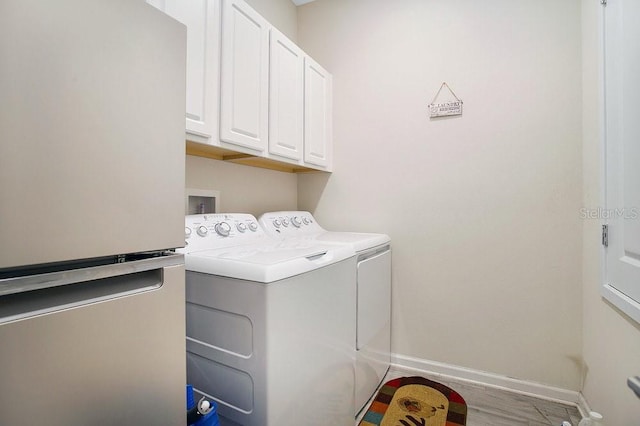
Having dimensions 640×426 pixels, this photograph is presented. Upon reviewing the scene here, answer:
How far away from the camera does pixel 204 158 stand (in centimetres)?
176

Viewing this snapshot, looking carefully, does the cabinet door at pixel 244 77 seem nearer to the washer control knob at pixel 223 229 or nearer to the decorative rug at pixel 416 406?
the washer control knob at pixel 223 229

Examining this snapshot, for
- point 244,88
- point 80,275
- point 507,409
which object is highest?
point 244,88

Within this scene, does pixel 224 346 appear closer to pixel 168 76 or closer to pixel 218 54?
pixel 168 76

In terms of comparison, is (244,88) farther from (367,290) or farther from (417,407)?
(417,407)

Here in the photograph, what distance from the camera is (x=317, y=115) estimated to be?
2230 mm

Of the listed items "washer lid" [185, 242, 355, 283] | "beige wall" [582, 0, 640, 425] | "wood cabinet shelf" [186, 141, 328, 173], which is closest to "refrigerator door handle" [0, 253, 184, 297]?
"washer lid" [185, 242, 355, 283]

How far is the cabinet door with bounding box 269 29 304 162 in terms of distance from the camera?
1765mm

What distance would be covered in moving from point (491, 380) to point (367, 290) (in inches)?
42.2

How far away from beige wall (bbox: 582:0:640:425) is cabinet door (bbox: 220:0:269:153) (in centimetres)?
164

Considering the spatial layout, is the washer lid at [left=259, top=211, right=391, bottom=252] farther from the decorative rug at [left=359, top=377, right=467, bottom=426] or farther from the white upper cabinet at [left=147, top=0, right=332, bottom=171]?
the decorative rug at [left=359, top=377, right=467, bottom=426]

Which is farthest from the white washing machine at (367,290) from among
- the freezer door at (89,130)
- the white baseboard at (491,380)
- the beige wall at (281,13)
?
the beige wall at (281,13)

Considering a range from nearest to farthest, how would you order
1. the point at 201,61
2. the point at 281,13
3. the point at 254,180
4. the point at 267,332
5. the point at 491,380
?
the point at 267,332 → the point at 201,61 → the point at 491,380 → the point at 254,180 → the point at 281,13

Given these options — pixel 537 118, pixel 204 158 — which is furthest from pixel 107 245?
pixel 537 118

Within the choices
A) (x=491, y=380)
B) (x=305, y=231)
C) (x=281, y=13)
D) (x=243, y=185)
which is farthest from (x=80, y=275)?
(x=281, y=13)
